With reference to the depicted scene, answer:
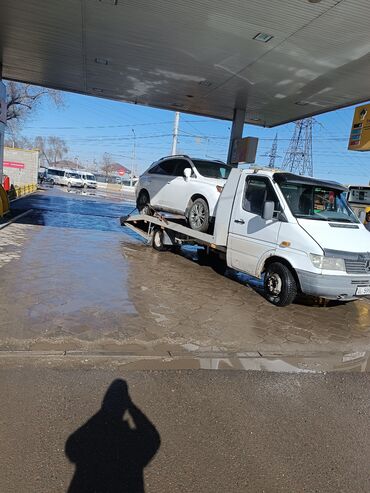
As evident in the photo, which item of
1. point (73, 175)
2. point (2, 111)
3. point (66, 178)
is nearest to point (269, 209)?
point (2, 111)

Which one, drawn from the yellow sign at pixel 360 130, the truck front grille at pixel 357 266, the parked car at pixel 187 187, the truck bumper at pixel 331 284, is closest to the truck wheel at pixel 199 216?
the parked car at pixel 187 187

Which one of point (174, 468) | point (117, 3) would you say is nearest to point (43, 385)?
point (174, 468)

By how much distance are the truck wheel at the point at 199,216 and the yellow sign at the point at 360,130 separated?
664 cm

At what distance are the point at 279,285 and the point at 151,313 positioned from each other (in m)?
2.24

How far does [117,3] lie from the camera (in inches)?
302

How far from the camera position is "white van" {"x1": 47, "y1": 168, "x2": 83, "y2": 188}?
53219 mm

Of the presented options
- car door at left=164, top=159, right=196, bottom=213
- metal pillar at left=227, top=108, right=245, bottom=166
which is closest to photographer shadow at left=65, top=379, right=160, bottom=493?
car door at left=164, top=159, right=196, bottom=213

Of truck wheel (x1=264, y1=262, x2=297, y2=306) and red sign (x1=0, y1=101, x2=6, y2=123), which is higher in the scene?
red sign (x1=0, y1=101, x2=6, y2=123)

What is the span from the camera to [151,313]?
5.95 m

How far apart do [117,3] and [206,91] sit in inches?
251

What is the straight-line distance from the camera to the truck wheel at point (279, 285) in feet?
21.3

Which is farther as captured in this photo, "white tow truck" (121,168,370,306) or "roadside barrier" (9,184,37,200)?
"roadside barrier" (9,184,37,200)

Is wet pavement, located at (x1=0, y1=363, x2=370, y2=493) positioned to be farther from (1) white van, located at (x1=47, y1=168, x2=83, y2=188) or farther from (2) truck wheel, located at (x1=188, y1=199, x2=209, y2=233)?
(1) white van, located at (x1=47, y1=168, x2=83, y2=188)

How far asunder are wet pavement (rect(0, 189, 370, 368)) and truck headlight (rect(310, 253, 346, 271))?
95cm
